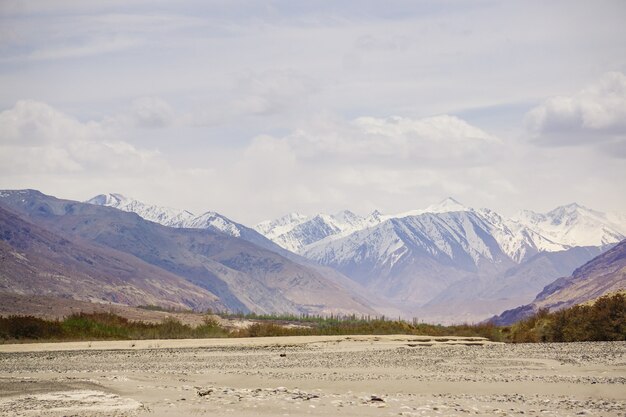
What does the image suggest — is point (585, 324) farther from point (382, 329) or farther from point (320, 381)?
point (382, 329)

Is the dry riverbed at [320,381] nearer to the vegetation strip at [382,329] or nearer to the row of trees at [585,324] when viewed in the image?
the row of trees at [585,324]

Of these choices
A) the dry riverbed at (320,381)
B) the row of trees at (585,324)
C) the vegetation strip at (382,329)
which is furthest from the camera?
the vegetation strip at (382,329)

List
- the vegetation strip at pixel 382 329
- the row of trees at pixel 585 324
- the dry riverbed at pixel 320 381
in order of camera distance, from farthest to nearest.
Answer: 1. the vegetation strip at pixel 382 329
2. the row of trees at pixel 585 324
3. the dry riverbed at pixel 320 381

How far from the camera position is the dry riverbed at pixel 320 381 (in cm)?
2194

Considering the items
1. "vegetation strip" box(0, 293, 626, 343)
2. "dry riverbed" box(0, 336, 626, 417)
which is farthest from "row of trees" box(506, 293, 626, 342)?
"dry riverbed" box(0, 336, 626, 417)

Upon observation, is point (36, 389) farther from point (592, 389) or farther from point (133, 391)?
point (592, 389)

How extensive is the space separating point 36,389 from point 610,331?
91.4 feet

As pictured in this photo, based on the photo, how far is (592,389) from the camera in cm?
2425

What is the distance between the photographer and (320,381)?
28.7m

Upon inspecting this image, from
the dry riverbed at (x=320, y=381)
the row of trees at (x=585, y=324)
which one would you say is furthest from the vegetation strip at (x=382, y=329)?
the dry riverbed at (x=320, y=381)

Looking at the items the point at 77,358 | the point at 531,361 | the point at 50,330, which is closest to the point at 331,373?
the point at 531,361

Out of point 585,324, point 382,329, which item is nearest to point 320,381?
point 585,324

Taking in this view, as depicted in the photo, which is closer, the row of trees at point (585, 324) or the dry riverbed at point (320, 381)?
the dry riverbed at point (320, 381)

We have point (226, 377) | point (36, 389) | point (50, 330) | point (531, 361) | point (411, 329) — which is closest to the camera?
point (36, 389)
